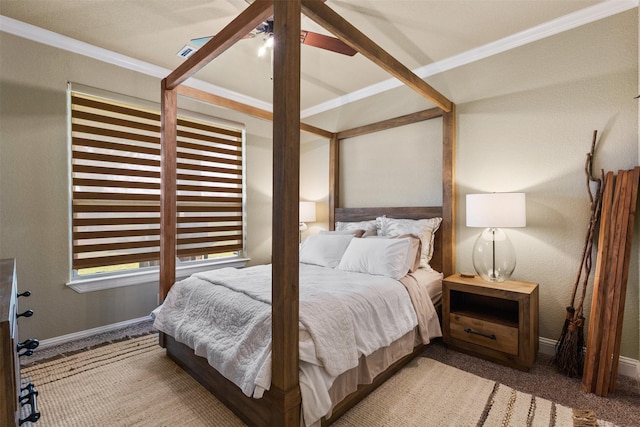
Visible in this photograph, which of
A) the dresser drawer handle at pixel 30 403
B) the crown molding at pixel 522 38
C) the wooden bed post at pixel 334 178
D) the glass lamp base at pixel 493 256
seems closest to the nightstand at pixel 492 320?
the glass lamp base at pixel 493 256

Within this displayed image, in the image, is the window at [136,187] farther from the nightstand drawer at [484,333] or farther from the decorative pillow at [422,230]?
the nightstand drawer at [484,333]

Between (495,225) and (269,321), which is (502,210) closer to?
(495,225)

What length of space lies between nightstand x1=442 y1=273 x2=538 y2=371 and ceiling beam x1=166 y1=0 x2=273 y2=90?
238 centimetres

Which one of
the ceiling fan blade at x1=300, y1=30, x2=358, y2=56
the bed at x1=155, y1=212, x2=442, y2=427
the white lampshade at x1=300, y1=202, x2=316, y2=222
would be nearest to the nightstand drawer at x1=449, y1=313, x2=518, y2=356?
the bed at x1=155, y1=212, x2=442, y2=427

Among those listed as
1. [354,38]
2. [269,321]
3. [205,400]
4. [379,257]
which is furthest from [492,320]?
[354,38]

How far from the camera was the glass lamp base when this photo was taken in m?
2.58

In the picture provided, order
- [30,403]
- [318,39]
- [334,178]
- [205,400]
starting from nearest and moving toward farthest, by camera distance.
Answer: [30,403]
[205,400]
[318,39]
[334,178]

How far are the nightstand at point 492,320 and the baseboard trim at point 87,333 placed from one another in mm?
3110

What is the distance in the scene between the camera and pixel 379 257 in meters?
2.60

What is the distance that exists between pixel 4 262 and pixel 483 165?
3658 millimetres

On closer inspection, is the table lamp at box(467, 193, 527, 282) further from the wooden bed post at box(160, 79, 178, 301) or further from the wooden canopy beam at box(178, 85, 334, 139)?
the wooden bed post at box(160, 79, 178, 301)

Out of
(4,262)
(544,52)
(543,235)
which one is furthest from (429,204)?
(4,262)

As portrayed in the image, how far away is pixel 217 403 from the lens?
6.18ft

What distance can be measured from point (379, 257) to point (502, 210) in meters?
1.02
